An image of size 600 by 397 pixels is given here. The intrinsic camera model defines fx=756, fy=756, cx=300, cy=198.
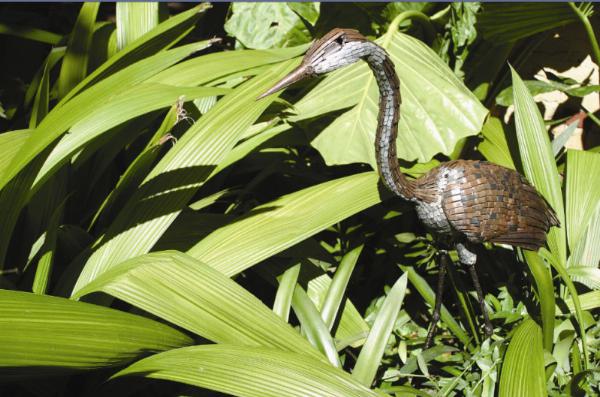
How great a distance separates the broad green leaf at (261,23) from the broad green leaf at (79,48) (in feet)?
1.74

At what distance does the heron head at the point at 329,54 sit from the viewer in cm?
140

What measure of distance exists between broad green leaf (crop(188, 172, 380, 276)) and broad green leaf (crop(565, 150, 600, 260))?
543mm

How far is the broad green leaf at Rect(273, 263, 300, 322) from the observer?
1.69 metres

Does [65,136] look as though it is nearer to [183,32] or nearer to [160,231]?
[160,231]

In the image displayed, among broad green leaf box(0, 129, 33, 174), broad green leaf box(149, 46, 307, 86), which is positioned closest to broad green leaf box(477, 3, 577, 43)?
broad green leaf box(149, 46, 307, 86)

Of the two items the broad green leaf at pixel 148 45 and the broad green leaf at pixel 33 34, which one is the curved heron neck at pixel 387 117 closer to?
the broad green leaf at pixel 148 45

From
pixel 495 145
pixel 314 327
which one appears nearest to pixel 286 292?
pixel 314 327

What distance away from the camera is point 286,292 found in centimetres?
172

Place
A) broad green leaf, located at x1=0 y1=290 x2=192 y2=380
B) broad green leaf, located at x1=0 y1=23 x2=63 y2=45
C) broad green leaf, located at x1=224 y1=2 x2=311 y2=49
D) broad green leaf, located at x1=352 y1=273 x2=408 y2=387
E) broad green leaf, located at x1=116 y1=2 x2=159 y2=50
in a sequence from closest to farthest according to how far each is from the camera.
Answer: broad green leaf, located at x1=0 y1=290 x2=192 y2=380
broad green leaf, located at x1=352 y1=273 x2=408 y2=387
broad green leaf, located at x1=116 y1=2 x2=159 y2=50
broad green leaf, located at x1=0 y1=23 x2=63 y2=45
broad green leaf, located at x1=224 y1=2 x2=311 y2=49

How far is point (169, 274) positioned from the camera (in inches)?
55.1

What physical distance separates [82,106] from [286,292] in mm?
604

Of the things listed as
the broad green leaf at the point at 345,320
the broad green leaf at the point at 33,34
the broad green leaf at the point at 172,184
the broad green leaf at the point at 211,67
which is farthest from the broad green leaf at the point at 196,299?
the broad green leaf at the point at 33,34

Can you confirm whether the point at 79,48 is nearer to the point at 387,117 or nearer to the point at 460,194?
the point at 387,117

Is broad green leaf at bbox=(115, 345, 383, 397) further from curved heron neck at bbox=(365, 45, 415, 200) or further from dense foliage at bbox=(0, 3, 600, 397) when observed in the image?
curved heron neck at bbox=(365, 45, 415, 200)
